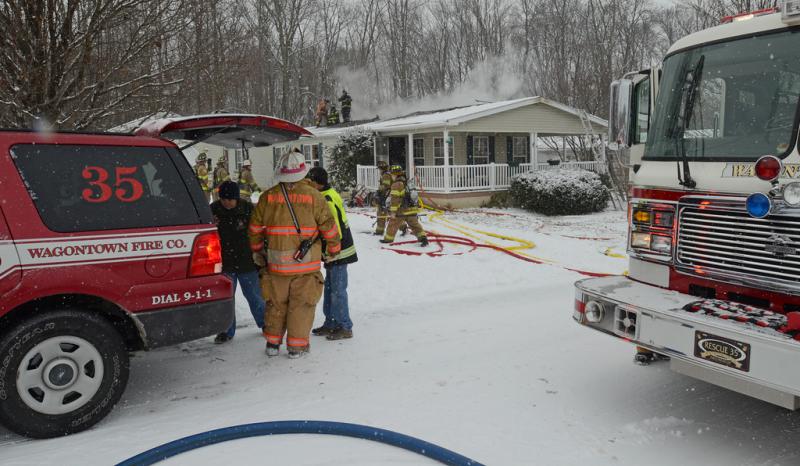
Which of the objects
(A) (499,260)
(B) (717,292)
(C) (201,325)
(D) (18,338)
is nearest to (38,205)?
(D) (18,338)

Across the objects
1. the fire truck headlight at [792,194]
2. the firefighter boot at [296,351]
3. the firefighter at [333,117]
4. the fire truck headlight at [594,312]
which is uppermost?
the firefighter at [333,117]

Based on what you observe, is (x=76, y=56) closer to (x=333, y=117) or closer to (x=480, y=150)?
(x=480, y=150)

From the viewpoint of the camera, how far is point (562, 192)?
58.8 ft

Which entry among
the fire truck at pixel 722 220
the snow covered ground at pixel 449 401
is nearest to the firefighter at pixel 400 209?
the snow covered ground at pixel 449 401

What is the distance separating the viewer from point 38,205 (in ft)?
11.8

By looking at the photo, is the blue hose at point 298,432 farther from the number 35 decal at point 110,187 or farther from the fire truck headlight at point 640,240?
the fire truck headlight at point 640,240

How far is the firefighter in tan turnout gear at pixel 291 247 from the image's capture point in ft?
16.2

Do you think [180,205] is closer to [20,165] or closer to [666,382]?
[20,165]

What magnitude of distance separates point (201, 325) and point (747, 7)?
61.9ft

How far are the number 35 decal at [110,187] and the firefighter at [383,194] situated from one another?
7.48 m

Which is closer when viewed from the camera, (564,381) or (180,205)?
(180,205)

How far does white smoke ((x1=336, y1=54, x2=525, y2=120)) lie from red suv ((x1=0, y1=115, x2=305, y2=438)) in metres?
35.3

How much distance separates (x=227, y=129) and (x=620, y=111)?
3.16 m

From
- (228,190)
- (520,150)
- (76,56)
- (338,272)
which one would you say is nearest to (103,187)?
(228,190)
